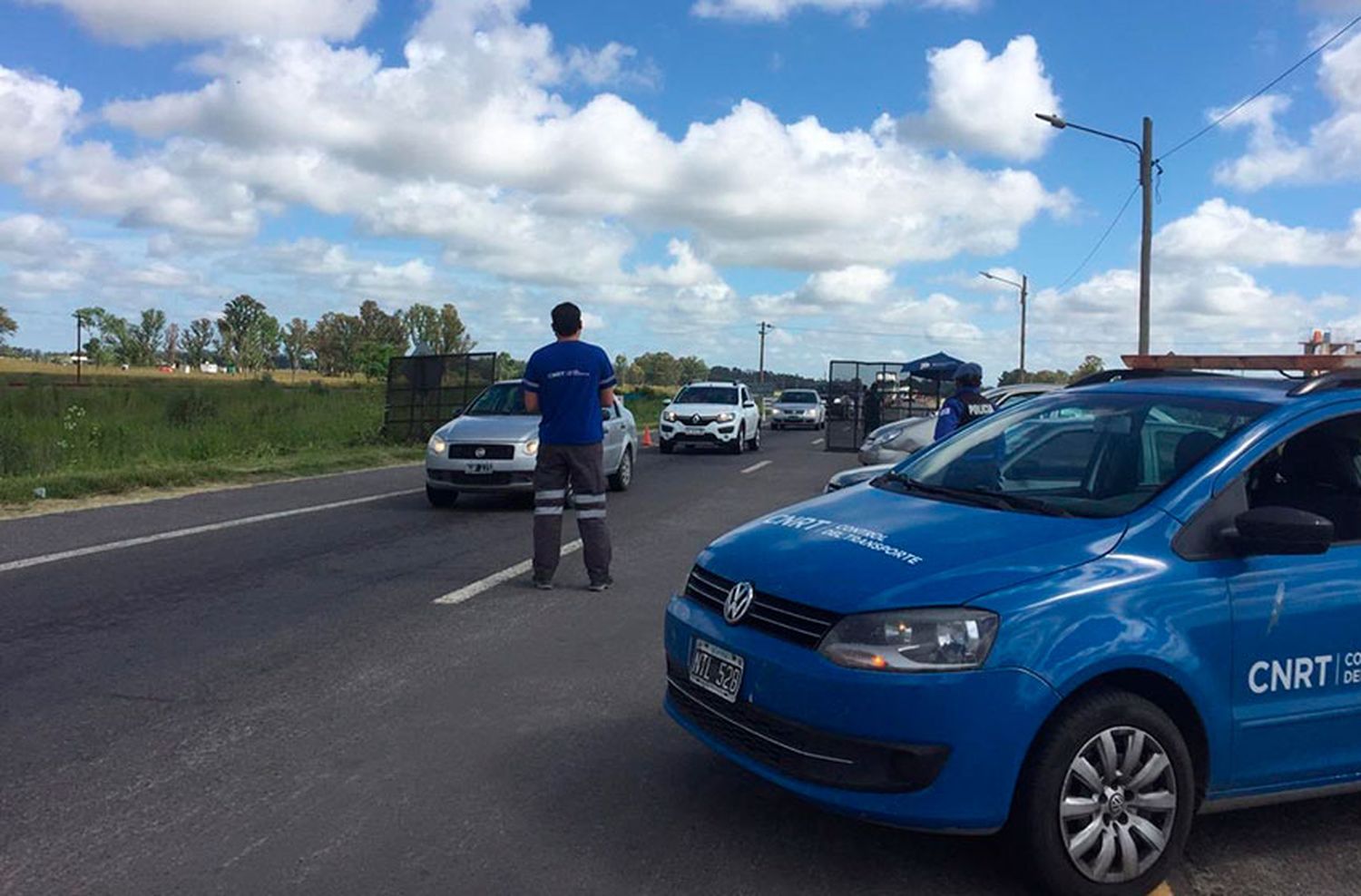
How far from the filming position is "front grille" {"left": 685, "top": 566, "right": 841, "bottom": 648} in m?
3.34

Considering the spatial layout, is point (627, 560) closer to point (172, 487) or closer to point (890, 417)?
point (172, 487)

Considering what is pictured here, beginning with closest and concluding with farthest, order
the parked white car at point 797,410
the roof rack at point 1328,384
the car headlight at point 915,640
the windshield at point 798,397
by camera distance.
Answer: the car headlight at point 915,640 < the roof rack at point 1328,384 < the parked white car at point 797,410 < the windshield at point 798,397

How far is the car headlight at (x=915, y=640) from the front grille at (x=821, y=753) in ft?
0.78

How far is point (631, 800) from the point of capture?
4.02 metres

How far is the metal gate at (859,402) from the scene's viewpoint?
2433 centimetres

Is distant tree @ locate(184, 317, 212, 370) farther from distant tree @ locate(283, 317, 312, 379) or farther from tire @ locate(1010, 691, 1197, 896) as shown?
tire @ locate(1010, 691, 1197, 896)

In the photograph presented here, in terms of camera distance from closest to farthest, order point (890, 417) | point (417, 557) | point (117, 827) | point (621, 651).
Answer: point (117, 827)
point (621, 651)
point (417, 557)
point (890, 417)

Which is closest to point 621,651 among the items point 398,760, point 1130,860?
point 398,760

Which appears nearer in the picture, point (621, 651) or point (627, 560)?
point (621, 651)

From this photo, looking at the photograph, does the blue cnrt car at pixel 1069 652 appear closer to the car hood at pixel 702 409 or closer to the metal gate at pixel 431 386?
the car hood at pixel 702 409

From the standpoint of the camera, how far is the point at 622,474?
14.8m

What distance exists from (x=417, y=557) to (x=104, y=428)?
12752mm

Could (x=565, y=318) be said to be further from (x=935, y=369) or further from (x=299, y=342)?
(x=299, y=342)

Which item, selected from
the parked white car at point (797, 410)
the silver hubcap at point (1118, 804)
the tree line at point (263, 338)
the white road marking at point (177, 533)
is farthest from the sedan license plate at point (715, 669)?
the tree line at point (263, 338)
